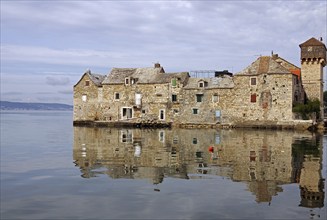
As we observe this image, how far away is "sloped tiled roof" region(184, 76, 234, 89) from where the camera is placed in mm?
59450

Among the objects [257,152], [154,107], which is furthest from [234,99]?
[257,152]

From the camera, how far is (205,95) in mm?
60188

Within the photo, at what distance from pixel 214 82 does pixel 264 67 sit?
25.1 feet

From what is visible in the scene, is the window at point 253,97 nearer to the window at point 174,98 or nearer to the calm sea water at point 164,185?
the window at point 174,98

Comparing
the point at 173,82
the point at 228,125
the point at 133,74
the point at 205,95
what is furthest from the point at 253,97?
the point at 133,74

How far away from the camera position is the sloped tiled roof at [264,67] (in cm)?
5623

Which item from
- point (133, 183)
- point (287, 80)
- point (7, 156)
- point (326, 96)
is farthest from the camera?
point (326, 96)

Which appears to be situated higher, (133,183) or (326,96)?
(326,96)

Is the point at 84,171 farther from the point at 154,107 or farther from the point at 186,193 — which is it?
the point at 154,107

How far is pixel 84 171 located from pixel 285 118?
41.1 m

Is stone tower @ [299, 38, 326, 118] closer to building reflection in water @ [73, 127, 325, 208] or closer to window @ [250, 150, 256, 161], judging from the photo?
building reflection in water @ [73, 127, 325, 208]

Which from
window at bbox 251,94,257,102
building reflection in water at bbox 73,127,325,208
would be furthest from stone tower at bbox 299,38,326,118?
building reflection in water at bbox 73,127,325,208

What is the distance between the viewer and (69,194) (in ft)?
47.3

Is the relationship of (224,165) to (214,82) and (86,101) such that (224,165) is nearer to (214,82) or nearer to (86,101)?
(214,82)
